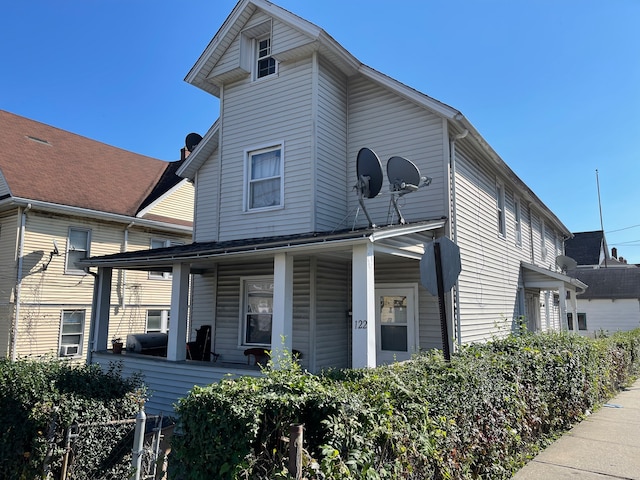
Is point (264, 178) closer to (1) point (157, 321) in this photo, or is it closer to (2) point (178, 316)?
(2) point (178, 316)

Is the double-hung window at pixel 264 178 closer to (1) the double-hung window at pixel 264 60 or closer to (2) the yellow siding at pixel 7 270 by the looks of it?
(1) the double-hung window at pixel 264 60

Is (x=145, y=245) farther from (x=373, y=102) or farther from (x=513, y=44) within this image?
(x=513, y=44)

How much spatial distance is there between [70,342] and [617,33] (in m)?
18.5

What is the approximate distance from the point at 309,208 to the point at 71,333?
11.5 metres

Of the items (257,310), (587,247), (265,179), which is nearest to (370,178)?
(265,179)

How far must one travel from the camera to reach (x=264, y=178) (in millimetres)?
11211

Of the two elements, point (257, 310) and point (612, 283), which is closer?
point (257, 310)

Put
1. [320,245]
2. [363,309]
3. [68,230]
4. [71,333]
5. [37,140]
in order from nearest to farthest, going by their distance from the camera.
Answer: [363,309] < [320,245] < [71,333] < [68,230] < [37,140]

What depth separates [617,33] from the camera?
9.65 m

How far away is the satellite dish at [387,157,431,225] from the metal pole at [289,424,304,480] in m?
6.41

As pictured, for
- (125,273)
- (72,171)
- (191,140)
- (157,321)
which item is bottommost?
(157,321)

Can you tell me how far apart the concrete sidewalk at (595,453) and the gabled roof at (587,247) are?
3689cm

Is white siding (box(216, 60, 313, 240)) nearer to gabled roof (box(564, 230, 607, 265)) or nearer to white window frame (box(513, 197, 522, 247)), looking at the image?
white window frame (box(513, 197, 522, 247))

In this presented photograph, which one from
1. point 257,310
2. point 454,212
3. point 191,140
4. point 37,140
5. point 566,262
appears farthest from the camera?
point 191,140
